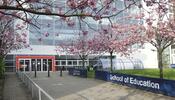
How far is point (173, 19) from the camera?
27266 millimetres

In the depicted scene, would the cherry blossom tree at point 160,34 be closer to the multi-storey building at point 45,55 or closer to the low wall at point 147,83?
the low wall at point 147,83

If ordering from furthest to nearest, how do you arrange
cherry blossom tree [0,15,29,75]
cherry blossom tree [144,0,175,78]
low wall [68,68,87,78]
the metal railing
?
1. low wall [68,68,87,78]
2. cherry blossom tree [144,0,175,78]
3. cherry blossom tree [0,15,29,75]
4. the metal railing

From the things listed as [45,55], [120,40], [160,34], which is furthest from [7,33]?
[45,55]

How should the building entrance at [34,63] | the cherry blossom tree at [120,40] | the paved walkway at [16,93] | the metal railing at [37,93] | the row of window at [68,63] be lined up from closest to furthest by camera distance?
the metal railing at [37,93] → the paved walkway at [16,93] → the cherry blossom tree at [120,40] → the building entrance at [34,63] → the row of window at [68,63]

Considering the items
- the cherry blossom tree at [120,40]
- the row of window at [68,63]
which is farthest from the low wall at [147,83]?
the row of window at [68,63]

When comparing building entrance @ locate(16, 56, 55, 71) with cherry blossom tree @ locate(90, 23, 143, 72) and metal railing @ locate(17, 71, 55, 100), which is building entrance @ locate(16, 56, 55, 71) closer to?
cherry blossom tree @ locate(90, 23, 143, 72)

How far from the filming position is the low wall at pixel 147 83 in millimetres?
17578

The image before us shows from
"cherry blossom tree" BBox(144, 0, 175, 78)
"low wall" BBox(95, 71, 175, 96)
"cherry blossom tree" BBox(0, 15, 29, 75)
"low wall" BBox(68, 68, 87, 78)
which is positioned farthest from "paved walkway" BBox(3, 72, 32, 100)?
"low wall" BBox(68, 68, 87, 78)

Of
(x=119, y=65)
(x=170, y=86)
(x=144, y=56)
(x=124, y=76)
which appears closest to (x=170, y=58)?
(x=144, y=56)

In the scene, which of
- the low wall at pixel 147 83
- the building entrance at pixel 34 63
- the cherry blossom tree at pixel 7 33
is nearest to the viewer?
the low wall at pixel 147 83

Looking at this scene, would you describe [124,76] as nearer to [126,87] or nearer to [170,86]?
[126,87]

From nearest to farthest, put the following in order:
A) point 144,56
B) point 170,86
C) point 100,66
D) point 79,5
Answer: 1. point 79,5
2. point 170,86
3. point 100,66
4. point 144,56

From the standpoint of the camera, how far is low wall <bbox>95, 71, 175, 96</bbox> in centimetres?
1758

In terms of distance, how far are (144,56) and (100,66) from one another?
19.9 metres
